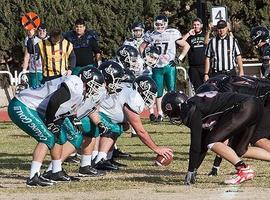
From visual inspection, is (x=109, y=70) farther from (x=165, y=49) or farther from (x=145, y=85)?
(x=165, y=49)

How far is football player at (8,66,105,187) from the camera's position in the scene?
9070 millimetres

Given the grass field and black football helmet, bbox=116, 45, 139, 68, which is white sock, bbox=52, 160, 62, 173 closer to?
the grass field

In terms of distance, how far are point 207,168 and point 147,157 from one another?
1.43 metres

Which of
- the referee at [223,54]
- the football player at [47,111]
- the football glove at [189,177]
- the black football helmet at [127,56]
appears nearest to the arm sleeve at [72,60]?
the referee at [223,54]

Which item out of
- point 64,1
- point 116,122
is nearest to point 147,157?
point 116,122

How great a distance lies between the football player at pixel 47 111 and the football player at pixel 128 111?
83cm

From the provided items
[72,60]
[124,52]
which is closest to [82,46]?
[72,60]

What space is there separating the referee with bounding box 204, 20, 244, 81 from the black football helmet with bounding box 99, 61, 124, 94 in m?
4.27

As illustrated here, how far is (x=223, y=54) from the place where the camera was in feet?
46.3

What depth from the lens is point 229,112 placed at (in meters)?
9.30

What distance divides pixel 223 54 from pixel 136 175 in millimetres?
4415

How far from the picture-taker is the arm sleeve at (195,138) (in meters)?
9.01

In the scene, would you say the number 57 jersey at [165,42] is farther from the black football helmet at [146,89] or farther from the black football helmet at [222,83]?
the black football helmet at [222,83]

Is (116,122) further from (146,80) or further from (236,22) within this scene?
(236,22)
